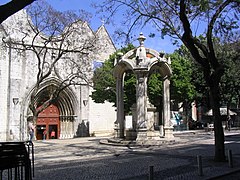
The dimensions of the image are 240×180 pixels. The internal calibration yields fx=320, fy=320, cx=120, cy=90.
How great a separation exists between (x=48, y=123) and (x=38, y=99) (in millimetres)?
2969

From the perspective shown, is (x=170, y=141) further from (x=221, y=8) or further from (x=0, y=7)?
(x=0, y=7)

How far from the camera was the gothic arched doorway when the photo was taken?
106 feet

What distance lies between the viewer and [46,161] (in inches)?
518

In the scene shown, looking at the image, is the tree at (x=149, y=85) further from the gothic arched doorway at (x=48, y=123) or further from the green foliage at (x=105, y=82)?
the gothic arched doorway at (x=48, y=123)

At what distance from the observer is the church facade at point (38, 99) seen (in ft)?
94.5

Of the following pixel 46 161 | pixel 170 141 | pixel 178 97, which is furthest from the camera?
pixel 178 97

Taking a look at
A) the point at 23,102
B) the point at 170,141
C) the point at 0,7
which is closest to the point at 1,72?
the point at 23,102

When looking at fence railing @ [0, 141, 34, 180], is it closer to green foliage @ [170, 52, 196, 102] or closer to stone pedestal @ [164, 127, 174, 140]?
stone pedestal @ [164, 127, 174, 140]

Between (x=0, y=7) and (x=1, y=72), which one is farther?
(x=1, y=72)

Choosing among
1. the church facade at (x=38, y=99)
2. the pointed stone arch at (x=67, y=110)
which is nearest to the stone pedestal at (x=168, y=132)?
the church facade at (x=38, y=99)

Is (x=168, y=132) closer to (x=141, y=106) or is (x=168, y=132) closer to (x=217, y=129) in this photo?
(x=141, y=106)

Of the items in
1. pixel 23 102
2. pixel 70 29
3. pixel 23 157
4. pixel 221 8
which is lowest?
pixel 23 157

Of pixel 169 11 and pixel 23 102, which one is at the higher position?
pixel 169 11

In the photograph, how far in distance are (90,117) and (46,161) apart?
72.4 feet
